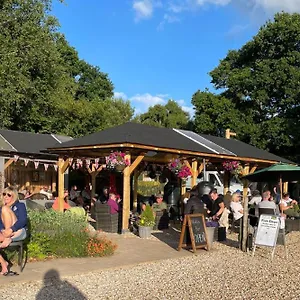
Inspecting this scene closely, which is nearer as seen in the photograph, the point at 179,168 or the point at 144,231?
the point at 144,231

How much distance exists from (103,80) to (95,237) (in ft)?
121

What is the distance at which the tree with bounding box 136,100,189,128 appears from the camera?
61125 mm

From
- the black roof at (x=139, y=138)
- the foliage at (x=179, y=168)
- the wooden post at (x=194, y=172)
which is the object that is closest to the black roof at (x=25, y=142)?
the black roof at (x=139, y=138)

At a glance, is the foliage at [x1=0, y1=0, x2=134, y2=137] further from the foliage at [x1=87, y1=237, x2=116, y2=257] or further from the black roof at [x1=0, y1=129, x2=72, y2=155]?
the foliage at [x1=87, y1=237, x2=116, y2=257]

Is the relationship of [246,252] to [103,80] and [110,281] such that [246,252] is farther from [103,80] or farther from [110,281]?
[103,80]

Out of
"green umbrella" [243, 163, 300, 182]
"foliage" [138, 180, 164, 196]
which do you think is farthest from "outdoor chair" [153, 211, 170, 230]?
"foliage" [138, 180, 164, 196]

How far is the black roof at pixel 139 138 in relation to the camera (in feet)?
39.9

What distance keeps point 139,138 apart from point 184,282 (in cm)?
610

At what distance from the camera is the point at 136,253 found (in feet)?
30.1

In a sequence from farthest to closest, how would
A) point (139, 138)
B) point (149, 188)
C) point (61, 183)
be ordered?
point (149, 188) → point (61, 183) → point (139, 138)

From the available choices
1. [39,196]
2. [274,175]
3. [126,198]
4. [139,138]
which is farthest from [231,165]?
[39,196]

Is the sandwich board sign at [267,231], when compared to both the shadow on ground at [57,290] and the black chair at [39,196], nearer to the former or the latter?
the shadow on ground at [57,290]

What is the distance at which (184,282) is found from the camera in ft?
22.5

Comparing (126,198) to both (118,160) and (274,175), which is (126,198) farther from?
(274,175)
